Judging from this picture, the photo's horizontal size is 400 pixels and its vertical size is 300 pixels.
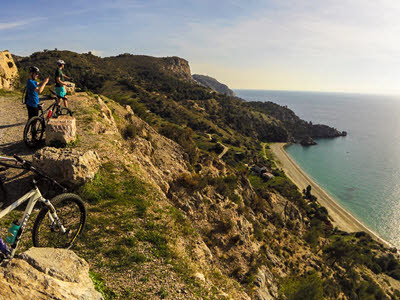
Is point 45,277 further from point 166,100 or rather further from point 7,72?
point 166,100

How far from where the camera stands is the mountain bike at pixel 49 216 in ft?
17.5

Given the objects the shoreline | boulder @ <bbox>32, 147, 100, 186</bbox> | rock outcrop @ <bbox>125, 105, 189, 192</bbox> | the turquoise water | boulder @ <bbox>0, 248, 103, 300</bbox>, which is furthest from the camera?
the turquoise water

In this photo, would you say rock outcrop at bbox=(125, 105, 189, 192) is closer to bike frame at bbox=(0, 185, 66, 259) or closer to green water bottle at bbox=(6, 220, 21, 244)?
bike frame at bbox=(0, 185, 66, 259)

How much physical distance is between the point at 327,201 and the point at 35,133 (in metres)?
105

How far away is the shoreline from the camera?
74000mm

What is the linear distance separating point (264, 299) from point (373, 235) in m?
80.8

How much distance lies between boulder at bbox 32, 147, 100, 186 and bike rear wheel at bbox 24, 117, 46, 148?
2.97 metres

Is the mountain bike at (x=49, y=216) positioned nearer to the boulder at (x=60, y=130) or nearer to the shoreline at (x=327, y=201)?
the boulder at (x=60, y=130)

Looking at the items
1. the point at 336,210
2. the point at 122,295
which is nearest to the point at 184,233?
the point at 122,295

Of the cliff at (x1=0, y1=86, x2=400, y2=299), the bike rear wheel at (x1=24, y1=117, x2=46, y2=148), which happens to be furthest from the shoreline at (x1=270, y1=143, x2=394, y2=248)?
the bike rear wheel at (x1=24, y1=117, x2=46, y2=148)

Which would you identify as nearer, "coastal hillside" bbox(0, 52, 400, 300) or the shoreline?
"coastal hillside" bbox(0, 52, 400, 300)

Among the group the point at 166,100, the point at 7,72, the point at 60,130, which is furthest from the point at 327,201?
the point at 166,100

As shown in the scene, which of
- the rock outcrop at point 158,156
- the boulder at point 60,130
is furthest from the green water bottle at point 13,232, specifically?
the rock outcrop at point 158,156

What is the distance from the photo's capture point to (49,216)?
6.30 m
